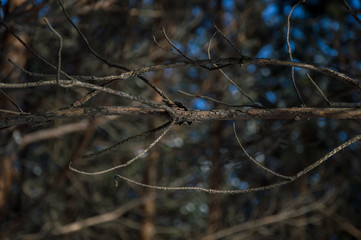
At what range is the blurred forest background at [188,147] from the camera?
518 cm

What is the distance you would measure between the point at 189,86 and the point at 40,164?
8.94 feet

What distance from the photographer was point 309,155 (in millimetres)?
6602

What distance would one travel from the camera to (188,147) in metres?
5.08

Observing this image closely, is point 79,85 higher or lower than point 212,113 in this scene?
lower

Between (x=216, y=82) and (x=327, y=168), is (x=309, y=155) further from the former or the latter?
(x=216, y=82)

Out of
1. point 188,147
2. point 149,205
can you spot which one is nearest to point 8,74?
point 188,147

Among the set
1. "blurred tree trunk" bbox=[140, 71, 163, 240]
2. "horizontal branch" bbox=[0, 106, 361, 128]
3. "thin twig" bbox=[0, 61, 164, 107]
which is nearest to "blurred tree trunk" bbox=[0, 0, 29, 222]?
"horizontal branch" bbox=[0, 106, 361, 128]

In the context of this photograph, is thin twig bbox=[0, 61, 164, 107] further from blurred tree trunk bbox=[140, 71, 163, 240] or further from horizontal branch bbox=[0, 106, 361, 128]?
blurred tree trunk bbox=[140, 71, 163, 240]

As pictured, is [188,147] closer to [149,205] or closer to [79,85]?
[149,205]

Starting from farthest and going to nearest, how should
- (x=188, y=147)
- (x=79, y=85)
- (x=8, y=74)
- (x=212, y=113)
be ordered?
(x=188, y=147) → (x=8, y=74) → (x=212, y=113) → (x=79, y=85)

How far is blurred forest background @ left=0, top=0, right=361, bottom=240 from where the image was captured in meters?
5.18

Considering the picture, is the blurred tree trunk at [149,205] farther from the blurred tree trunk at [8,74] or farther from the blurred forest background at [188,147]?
the blurred tree trunk at [8,74]

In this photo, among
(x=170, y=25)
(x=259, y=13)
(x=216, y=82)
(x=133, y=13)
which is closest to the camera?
(x=133, y=13)

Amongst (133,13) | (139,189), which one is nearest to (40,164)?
(139,189)
